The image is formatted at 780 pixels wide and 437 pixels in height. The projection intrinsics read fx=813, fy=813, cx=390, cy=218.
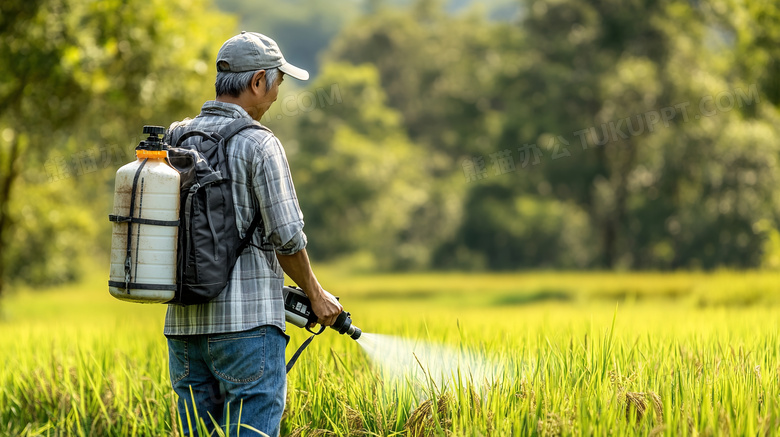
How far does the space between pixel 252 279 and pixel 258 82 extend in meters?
0.85

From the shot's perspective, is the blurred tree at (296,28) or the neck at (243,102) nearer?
the neck at (243,102)

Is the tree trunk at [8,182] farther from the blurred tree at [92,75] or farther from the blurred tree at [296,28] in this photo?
the blurred tree at [296,28]

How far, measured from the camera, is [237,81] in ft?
11.4

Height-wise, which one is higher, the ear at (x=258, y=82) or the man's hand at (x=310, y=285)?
the ear at (x=258, y=82)

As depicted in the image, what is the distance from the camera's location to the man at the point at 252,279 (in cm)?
333

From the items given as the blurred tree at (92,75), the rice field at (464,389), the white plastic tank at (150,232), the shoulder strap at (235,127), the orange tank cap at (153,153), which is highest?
the blurred tree at (92,75)

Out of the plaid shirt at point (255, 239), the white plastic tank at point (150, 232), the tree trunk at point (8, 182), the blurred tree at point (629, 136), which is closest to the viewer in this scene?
the white plastic tank at point (150, 232)

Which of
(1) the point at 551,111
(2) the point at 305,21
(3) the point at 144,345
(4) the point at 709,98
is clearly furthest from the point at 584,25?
(2) the point at 305,21

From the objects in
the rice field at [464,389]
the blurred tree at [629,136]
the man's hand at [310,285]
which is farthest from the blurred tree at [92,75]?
the blurred tree at [629,136]

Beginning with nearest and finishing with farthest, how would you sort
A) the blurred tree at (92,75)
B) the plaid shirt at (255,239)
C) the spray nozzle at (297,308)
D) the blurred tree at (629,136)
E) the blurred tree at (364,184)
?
the plaid shirt at (255,239) < the spray nozzle at (297,308) < the blurred tree at (92,75) < the blurred tree at (629,136) < the blurred tree at (364,184)

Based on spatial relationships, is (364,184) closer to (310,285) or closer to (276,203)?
(310,285)

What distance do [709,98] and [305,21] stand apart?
17382 centimetres

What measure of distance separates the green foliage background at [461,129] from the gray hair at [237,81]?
25.9ft

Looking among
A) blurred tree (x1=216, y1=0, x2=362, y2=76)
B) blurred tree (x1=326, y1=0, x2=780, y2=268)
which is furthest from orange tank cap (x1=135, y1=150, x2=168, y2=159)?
blurred tree (x1=216, y1=0, x2=362, y2=76)
